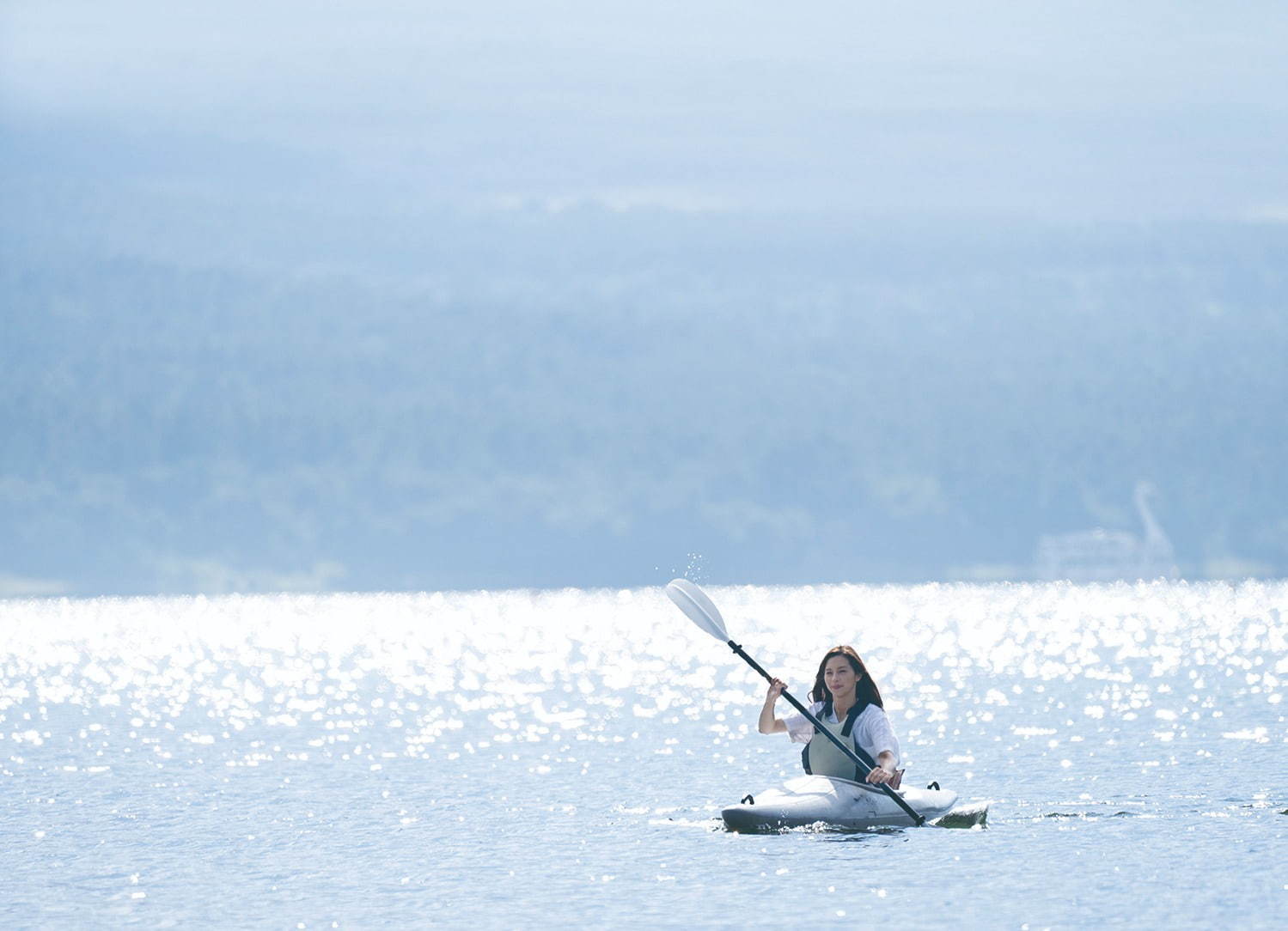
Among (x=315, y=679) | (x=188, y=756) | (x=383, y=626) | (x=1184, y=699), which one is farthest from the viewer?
(x=383, y=626)

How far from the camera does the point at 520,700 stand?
6109cm

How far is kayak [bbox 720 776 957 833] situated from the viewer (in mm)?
24703

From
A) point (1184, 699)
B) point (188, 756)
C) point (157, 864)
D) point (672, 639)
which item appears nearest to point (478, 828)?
point (157, 864)

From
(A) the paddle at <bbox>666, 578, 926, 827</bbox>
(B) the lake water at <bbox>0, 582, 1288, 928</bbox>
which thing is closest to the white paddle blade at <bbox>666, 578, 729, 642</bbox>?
(A) the paddle at <bbox>666, 578, 926, 827</bbox>

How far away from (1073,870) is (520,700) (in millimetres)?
39707

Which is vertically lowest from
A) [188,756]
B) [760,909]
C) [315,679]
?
[760,909]

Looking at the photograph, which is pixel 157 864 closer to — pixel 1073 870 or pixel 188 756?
pixel 1073 870

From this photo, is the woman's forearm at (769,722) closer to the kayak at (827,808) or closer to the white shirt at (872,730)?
the white shirt at (872,730)

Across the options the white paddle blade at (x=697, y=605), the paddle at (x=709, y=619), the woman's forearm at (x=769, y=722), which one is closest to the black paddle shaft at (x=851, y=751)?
Result: the paddle at (x=709, y=619)

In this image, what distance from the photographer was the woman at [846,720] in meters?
24.1

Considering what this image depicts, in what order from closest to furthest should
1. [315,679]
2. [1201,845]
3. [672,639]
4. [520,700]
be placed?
[1201,845] → [520,700] → [315,679] → [672,639]

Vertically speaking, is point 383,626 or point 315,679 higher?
point 383,626

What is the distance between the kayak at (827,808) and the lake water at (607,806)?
0.80 ft

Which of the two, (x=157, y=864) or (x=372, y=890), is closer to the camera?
(x=372, y=890)
